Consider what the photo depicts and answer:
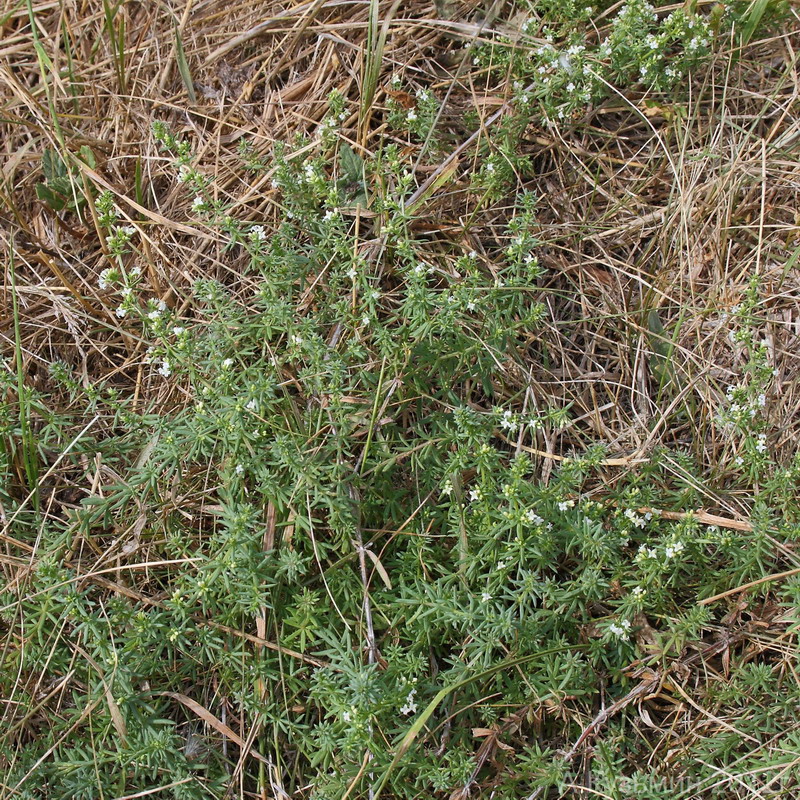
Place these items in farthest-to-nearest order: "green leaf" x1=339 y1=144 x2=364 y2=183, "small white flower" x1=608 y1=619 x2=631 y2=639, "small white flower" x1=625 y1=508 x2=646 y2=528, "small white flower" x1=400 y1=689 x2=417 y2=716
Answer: "green leaf" x1=339 y1=144 x2=364 y2=183, "small white flower" x1=625 y1=508 x2=646 y2=528, "small white flower" x1=608 y1=619 x2=631 y2=639, "small white flower" x1=400 y1=689 x2=417 y2=716

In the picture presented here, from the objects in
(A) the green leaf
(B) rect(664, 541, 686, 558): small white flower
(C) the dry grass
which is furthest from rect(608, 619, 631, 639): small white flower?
(A) the green leaf

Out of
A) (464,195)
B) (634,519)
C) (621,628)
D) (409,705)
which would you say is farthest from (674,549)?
(464,195)

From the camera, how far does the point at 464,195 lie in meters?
3.90

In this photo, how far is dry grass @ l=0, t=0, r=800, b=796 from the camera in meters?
3.65

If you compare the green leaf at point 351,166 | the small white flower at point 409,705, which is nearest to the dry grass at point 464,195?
the green leaf at point 351,166

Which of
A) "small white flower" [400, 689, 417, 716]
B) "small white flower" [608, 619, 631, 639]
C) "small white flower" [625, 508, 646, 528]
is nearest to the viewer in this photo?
"small white flower" [400, 689, 417, 716]

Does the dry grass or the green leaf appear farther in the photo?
the green leaf

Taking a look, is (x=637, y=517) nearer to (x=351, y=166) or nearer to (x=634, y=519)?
(x=634, y=519)

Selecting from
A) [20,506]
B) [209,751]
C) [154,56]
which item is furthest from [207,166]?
[209,751]

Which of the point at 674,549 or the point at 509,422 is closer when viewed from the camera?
the point at 674,549

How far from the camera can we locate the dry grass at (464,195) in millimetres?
3646

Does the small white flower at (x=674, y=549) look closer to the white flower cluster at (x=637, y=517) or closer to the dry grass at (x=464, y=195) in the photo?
the white flower cluster at (x=637, y=517)

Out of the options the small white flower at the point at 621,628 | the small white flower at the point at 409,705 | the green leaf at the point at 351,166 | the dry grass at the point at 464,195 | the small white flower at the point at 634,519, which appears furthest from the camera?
the green leaf at the point at 351,166

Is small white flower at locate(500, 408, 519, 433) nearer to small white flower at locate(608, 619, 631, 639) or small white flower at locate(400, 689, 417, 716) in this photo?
small white flower at locate(608, 619, 631, 639)
